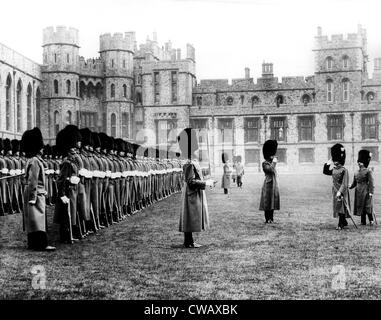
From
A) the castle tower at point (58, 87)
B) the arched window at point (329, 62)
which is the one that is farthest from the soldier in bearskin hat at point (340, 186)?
the arched window at point (329, 62)

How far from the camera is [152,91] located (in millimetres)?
54312

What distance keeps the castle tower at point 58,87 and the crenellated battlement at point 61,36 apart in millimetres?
912

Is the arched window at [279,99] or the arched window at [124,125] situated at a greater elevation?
the arched window at [279,99]

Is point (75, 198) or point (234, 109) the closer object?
point (75, 198)

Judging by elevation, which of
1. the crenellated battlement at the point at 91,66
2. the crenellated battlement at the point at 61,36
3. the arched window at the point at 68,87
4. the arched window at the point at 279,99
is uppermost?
the crenellated battlement at the point at 61,36

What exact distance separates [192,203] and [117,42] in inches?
1771

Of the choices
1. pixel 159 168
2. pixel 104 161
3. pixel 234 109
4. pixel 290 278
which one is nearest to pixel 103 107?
pixel 234 109

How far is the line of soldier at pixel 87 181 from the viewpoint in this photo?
9570mm

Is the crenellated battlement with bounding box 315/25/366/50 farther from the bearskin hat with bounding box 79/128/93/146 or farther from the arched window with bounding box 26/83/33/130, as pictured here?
the bearskin hat with bounding box 79/128/93/146

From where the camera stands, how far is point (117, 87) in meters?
53.9

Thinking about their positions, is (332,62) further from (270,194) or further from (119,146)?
(270,194)

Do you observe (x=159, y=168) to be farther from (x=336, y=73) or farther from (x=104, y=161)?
(x=336, y=73)

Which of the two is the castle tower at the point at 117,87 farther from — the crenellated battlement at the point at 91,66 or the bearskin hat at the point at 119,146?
the bearskin hat at the point at 119,146

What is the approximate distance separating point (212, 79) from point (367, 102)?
52.6 ft
